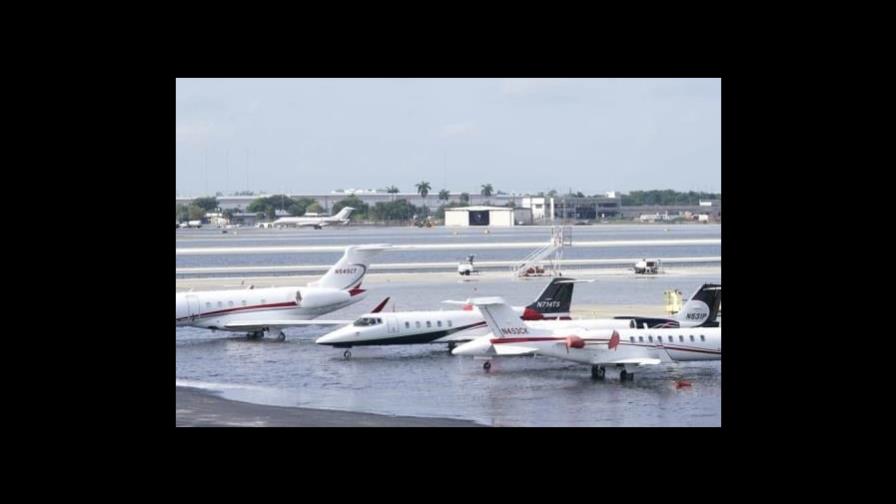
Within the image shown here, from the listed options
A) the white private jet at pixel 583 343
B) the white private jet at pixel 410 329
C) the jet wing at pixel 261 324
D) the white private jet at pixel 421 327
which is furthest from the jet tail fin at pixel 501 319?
the jet wing at pixel 261 324

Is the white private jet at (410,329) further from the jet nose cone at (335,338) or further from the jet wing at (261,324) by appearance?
the jet wing at (261,324)

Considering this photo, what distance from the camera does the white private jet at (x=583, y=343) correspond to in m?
33.3

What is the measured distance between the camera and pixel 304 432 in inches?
458

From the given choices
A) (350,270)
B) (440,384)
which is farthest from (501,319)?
(350,270)

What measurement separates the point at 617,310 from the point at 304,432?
47874 mm

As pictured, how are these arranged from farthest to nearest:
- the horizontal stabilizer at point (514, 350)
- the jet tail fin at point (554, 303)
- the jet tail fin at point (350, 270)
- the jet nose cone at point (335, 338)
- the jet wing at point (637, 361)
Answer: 1. the jet tail fin at point (350, 270)
2. the jet tail fin at point (554, 303)
3. the jet nose cone at point (335, 338)
4. the horizontal stabilizer at point (514, 350)
5. the jet wing at point (637, 361)

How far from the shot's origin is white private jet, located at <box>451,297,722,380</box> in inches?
1313

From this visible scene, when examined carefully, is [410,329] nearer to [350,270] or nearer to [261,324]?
[261,324]

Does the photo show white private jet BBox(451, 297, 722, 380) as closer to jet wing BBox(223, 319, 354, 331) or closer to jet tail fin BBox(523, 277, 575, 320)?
jet tail fin BBox(523, 277, 575, 320)

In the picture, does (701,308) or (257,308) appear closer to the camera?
(701,308)

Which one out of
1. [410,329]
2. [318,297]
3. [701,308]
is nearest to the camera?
[410,329]

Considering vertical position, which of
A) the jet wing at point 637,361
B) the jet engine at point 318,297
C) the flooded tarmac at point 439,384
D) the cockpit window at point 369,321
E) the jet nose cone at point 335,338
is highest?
the jet engine at point 318,297

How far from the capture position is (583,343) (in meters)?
33.4
